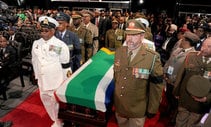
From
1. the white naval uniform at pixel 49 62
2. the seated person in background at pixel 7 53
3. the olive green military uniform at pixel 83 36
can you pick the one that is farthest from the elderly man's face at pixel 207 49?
the seated person in background at pixel 7 53

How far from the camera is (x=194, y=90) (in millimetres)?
2246

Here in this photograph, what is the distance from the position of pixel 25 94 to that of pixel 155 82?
310 centimetres

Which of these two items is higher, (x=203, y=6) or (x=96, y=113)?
(x=203, y=6)

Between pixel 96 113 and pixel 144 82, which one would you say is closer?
pixel 144 82

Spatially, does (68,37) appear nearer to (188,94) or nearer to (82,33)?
(82,33)

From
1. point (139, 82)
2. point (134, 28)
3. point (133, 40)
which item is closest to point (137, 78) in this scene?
point (139, 82)

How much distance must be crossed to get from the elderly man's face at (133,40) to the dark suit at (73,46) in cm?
171

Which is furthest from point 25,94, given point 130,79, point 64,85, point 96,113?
point 130,79

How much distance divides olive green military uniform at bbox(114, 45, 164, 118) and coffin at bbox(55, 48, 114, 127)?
0.82ft

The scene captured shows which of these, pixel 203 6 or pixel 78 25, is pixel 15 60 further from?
pixel 203 6

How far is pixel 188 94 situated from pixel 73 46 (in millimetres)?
2009

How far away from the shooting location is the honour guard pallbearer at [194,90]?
2.26 metres

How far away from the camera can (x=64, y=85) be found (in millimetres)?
2623

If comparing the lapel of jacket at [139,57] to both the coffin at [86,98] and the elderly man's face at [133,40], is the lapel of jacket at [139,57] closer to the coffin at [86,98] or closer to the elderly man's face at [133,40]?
the elderly man's face at [133,40]
